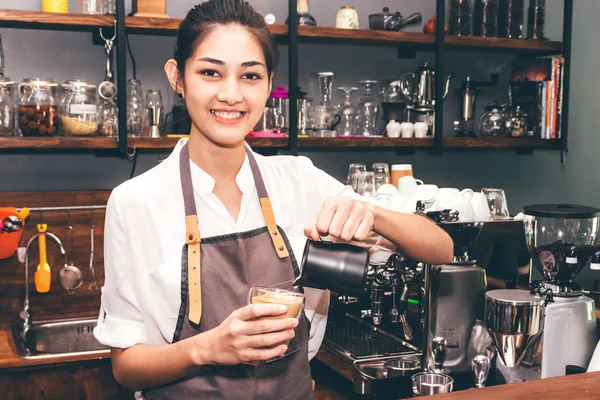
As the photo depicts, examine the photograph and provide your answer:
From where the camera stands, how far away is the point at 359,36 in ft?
10.6

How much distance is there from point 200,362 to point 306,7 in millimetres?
2232

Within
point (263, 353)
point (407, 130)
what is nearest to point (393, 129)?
point (407, 130)

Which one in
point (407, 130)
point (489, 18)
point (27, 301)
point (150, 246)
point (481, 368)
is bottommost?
point (27, 301)

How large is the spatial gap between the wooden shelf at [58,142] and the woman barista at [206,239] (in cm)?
129

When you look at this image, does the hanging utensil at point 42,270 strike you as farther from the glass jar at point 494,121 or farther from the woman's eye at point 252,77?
the glass jar at point 494,121

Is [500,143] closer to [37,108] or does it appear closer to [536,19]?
[536,19]

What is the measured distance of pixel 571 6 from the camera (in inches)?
146

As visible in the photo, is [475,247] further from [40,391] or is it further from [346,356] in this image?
[40,391]

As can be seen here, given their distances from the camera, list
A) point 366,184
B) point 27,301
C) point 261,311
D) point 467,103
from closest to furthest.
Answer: point 261,311, point 27,301, point 366,184, point 467,103

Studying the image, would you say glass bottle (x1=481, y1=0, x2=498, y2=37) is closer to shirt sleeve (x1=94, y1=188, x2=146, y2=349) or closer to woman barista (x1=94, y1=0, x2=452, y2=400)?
woman barista (x1=94, y1=0, x2=452, y2=400)

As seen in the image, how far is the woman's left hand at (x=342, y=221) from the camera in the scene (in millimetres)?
1353

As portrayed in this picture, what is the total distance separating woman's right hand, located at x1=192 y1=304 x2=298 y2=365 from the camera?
118cm

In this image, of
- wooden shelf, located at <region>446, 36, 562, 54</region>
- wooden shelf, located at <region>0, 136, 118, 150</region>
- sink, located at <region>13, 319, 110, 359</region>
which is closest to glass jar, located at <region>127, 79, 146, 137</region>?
wooden shelf, located at <region>0, 136, 118, 150</region>

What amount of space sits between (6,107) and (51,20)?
1.25 feet
